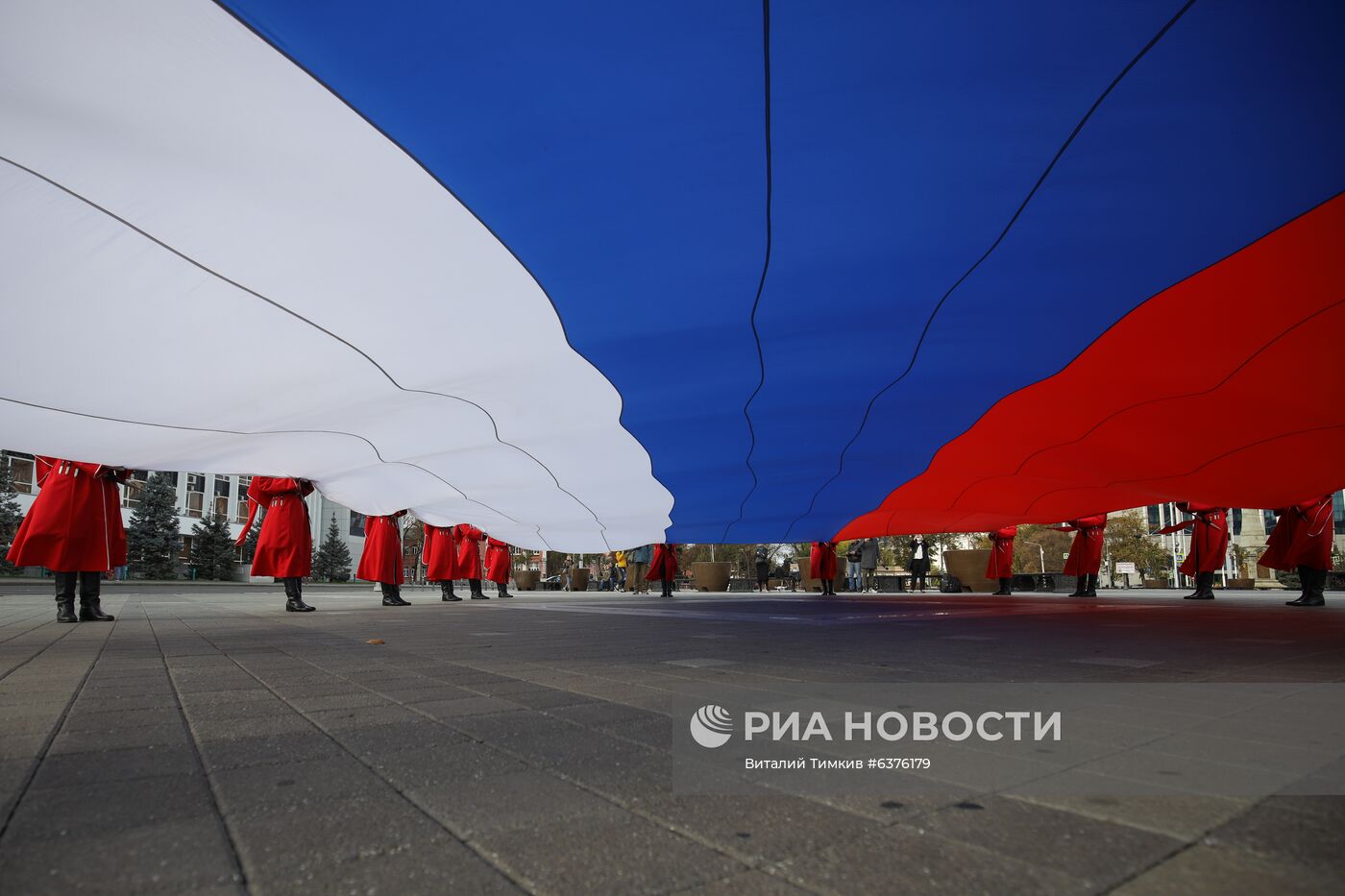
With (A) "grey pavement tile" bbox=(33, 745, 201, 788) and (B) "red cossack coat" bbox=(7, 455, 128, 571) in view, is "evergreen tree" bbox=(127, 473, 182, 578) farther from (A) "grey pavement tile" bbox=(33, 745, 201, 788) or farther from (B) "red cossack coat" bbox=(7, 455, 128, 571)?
(A) "grey pavement tile" bbox=(33, 745, 201, 788)

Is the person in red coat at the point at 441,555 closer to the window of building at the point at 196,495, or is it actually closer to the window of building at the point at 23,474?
the window of building at the point at 23,474

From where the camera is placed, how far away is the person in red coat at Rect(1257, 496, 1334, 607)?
10148 millimetres

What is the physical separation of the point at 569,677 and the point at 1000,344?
405 centimetres

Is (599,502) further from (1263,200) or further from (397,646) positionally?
(1263,200)

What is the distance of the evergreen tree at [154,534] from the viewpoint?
113ft

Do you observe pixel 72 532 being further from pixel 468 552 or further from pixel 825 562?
pixel 825 562

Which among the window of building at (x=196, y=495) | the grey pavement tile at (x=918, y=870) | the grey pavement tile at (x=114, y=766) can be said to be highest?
the window of building at (x=196, y=495)

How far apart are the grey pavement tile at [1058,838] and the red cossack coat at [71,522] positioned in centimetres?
810

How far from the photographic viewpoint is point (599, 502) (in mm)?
9961

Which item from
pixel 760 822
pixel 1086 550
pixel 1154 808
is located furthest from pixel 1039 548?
pixel 760 822

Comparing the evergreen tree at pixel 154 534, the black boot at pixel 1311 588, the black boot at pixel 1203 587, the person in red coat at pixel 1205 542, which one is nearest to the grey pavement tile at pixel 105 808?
the black boot at pixel 1311 588

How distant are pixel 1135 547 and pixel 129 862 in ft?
153

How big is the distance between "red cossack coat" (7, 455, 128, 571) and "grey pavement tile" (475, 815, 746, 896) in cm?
749

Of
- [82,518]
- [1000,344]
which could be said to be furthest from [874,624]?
[82,518]
